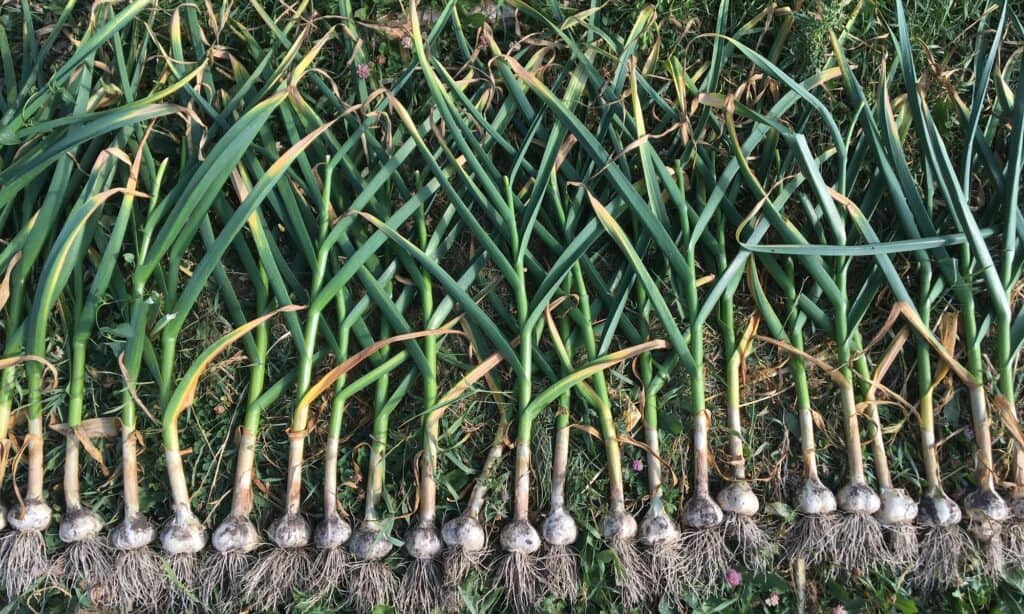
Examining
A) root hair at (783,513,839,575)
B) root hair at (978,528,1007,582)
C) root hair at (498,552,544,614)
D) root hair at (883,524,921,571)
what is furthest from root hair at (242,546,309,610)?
root hair at (978,528,1007,582)

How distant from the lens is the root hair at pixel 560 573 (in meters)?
1.28

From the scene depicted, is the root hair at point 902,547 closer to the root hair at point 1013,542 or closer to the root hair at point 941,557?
the root hair at point 941,557

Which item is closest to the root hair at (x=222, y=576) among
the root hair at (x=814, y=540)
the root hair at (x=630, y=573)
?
the root hair at (x=630, y=573)

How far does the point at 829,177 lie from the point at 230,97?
4.24 feet

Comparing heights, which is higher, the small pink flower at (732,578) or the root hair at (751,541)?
the root hair at (751,541)

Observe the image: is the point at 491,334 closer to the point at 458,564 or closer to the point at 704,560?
the point at 458,564

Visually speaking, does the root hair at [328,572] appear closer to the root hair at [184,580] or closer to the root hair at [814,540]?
the root hair at [184,580]

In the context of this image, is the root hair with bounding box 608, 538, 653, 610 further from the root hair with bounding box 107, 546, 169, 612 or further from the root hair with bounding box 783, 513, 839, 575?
the root hair with bounding box 107, 546, 169, 612

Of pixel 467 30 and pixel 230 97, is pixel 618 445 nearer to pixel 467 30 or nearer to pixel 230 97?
pixel 467 30

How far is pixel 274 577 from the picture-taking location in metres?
1.27

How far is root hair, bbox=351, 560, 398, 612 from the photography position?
1272mm

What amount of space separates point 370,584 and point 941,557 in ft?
3.70

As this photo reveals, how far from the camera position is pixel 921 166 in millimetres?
1426

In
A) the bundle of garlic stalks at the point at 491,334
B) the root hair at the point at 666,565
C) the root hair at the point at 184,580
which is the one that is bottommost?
the root hair at the point at 184,580
